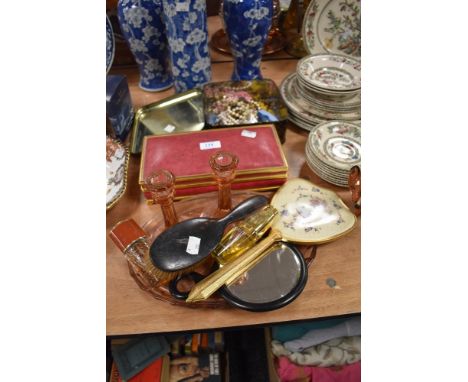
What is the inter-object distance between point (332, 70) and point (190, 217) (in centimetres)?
66

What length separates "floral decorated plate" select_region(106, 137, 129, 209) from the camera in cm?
85

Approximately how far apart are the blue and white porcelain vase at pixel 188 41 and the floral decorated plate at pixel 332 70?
288mm

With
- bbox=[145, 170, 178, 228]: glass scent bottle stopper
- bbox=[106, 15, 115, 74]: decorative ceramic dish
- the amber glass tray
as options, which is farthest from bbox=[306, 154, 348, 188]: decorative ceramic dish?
bbox=[106, 15, 115, 74]: decorative ceramic dish

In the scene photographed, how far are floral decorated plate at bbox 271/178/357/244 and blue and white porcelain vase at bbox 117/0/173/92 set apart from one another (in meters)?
0.62

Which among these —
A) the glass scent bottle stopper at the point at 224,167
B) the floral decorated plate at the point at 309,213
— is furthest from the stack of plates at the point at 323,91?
the glass scent bottle stopper at the point at 224,167

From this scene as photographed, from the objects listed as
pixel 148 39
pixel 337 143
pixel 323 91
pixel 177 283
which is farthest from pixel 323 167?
pixel 148 39

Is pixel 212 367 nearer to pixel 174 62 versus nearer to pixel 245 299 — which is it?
pixel 245 299

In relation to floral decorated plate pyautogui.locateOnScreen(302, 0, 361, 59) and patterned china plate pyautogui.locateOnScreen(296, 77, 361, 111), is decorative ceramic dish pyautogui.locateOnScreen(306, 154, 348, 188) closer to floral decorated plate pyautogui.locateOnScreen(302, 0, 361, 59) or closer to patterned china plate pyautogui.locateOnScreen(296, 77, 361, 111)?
patterned china plate pyautogui.locateOnScreen(296, 77, 361, 111)

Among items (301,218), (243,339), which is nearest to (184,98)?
(301,218)

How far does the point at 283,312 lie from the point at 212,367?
409mm

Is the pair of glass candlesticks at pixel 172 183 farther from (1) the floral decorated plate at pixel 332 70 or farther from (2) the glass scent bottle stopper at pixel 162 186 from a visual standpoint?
(1) the floral decorated plate at pixel 332 70

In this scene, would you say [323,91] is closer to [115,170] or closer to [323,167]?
[323,167]

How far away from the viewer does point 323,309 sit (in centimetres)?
69

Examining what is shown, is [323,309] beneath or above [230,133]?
beneath
